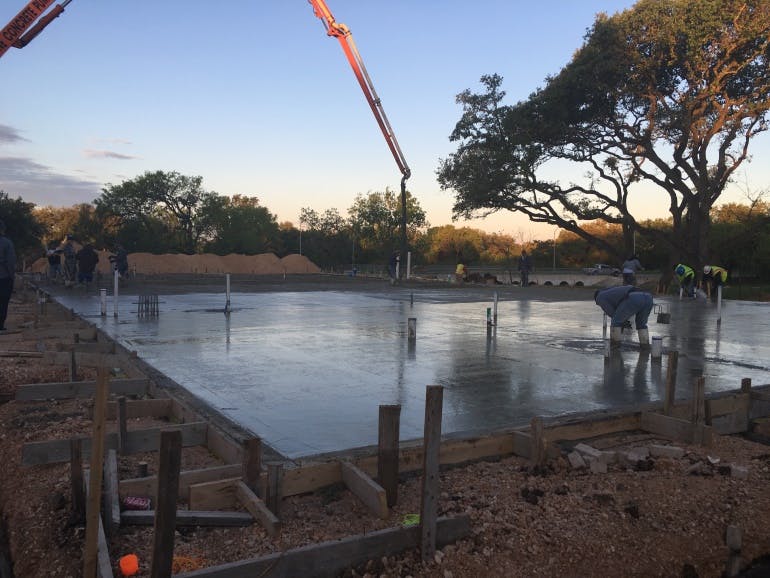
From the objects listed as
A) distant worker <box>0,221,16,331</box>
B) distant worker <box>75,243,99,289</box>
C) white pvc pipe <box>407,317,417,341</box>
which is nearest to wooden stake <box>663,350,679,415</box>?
white pvc pipe <box>407,317,417,341</box>

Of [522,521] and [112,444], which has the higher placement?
[112,444]

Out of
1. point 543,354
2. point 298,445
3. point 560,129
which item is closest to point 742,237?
point 560,129

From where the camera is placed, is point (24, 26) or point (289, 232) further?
point (289, 232)

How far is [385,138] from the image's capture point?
41406 millimetres

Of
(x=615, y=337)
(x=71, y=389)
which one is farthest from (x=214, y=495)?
(x=615, y=337)

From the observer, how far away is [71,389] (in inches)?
278

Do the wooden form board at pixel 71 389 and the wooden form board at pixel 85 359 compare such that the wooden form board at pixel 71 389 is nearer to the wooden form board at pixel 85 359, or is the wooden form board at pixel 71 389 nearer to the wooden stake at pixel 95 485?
the wooden form board at pixel 85 359

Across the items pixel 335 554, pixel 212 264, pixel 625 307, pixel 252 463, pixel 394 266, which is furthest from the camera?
pixel 212 264

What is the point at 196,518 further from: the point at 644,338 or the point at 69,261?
the point at 69,261

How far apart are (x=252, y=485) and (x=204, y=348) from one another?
253 inches

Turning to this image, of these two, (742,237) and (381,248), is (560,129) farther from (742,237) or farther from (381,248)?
(381,248)

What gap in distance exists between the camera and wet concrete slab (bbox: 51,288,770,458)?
20.7 ft

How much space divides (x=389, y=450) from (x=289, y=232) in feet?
250

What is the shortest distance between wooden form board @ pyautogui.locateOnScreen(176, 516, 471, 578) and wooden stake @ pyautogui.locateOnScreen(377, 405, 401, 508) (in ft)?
1.77
